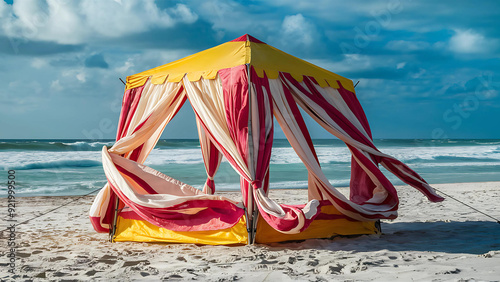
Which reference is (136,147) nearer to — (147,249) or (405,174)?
(147,249)

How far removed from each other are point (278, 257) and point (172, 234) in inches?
48.8

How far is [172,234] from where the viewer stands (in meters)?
4.85

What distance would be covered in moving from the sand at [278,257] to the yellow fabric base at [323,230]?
3.7 inches

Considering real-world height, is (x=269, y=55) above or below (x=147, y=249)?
above

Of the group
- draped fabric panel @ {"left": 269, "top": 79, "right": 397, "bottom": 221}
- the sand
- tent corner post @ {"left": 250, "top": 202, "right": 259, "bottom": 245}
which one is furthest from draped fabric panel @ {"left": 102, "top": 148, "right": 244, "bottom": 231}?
draped fabric panel @ {"left": 269, "top": 79, "right": 397, "bottom": 221}

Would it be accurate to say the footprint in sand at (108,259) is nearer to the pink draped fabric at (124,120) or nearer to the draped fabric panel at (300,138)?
the pink draped fabric at (124,120)

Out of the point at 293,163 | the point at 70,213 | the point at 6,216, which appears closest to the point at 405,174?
the point at 70,213

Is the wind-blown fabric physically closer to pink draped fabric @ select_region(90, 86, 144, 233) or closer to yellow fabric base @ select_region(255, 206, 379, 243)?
pink draped fabric @ select_region(90, 86, 144, 233)

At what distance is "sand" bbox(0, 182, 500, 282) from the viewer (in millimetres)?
3666

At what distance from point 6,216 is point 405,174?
5680 mm

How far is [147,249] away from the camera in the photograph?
4633mm

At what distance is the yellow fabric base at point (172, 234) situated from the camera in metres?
4.60

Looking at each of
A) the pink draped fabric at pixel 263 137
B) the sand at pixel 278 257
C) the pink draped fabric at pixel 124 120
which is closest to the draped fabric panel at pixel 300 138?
the pink draped fabric at pixel 263 137

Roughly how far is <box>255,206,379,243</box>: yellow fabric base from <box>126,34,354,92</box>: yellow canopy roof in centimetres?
145
